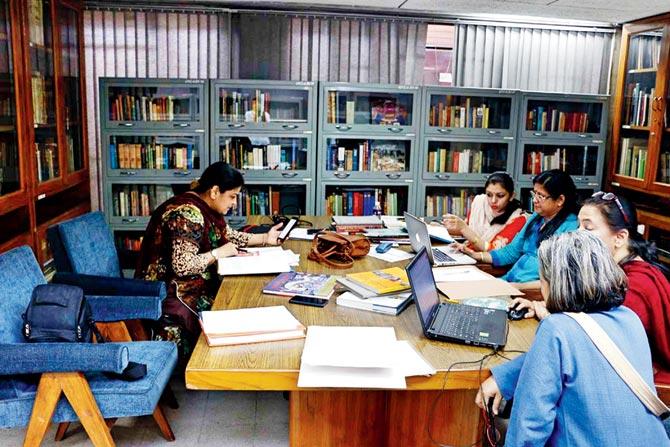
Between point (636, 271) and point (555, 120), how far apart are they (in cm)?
340

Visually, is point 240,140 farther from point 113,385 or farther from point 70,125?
point 113,385

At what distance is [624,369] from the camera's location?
4.37ft

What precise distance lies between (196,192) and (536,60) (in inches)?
141

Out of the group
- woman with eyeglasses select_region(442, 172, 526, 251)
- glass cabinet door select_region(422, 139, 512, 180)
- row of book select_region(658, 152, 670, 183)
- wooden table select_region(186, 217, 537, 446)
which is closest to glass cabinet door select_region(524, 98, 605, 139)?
glass cabinet door select_region(422, 139, 512, 180)

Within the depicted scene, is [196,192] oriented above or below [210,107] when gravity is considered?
below

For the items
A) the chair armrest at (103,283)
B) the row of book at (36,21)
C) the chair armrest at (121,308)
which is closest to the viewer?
the chair armrest at (121,308)

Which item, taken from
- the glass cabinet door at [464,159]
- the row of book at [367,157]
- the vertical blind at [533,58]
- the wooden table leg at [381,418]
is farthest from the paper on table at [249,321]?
the vertical blind at [533,58]

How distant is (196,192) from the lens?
9.50 feet

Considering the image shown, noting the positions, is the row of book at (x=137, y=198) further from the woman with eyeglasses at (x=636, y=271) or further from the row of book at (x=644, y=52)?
the row of book at (x=644, y=52)

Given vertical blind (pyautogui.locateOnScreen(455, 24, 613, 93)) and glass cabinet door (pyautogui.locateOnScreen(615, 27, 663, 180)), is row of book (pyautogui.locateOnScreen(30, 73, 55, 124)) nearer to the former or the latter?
vertical blind (pyautogui.locateOnScreen(455, 24, 613, 93))

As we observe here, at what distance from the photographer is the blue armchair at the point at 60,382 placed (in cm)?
189

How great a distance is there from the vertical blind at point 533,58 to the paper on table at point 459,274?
286 centimetres

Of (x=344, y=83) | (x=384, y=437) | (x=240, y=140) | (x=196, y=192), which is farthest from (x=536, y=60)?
(x=384, y=437)

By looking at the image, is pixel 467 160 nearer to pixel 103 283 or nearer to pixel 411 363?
pixel 103 283
